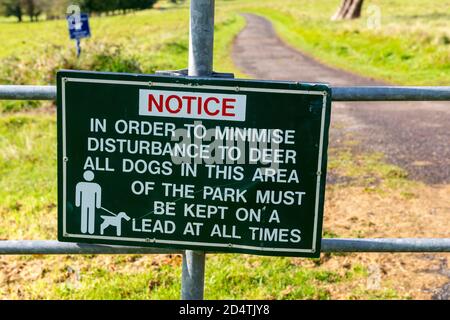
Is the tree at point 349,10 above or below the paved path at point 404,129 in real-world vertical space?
above

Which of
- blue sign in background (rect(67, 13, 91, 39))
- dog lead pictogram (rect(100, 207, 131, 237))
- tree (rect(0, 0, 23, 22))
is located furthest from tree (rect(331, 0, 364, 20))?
dog lead pictogram (rect(100, 207, 131, 237))

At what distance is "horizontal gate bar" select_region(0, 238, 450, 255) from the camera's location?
228 centimetres

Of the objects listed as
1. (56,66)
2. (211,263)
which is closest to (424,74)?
(56,66)

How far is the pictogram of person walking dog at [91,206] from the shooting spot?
85.8 inches

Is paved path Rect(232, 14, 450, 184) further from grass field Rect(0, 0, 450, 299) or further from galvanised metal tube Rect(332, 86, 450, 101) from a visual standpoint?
galvanised metal tube Rect(332, 86, 450, 101)

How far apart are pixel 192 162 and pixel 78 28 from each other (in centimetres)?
980

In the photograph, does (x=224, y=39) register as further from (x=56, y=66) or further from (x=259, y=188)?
(x=259, y=188)

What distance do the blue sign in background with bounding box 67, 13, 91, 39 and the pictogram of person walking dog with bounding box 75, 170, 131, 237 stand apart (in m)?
9.26

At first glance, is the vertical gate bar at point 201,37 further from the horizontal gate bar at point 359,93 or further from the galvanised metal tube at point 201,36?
the horizontal gate bar at point 359,93

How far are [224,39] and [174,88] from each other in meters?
24.2

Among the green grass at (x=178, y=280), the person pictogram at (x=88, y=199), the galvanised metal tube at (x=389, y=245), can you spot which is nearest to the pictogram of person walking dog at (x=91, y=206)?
the person pictogram at (x=88, y=199)

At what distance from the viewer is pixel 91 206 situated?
2205mm

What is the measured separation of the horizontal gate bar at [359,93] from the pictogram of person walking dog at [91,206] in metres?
0.32

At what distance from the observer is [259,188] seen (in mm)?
2150
